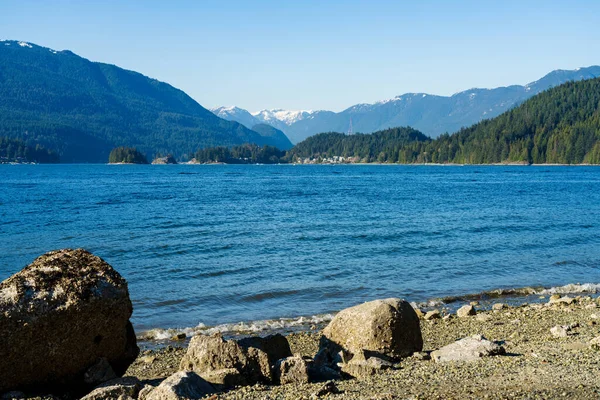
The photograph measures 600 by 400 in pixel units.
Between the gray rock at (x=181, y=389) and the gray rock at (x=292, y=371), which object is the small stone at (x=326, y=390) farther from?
the gray rock at (x=181, y=389)

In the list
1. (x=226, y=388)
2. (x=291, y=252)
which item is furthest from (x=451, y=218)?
(x=226, y=388)

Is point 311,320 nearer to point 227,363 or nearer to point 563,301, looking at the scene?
point 227,363

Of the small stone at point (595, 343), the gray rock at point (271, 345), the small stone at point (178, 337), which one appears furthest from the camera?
the small stone at point (178, 337)

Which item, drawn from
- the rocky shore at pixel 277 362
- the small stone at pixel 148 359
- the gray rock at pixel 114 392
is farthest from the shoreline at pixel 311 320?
the gray rock at pixel 114 392

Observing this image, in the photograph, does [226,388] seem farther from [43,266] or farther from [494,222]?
[494,222]

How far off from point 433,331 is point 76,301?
9992mm

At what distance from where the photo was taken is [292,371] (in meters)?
10.3

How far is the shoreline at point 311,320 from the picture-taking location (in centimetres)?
1602

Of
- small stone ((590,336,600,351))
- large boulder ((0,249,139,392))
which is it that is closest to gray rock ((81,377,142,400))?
large boulder ((0,249,139,392))


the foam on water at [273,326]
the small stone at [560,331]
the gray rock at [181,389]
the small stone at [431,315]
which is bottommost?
the foam on water at [273,326]

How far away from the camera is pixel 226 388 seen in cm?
986

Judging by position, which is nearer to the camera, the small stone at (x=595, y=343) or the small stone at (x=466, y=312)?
the small stone at (x=595, y=343)

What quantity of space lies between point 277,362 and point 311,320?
23.6 ft

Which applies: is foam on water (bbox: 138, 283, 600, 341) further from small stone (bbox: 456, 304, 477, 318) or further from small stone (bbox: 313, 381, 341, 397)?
small stone (bbox: 313, 381, 341, 397)
